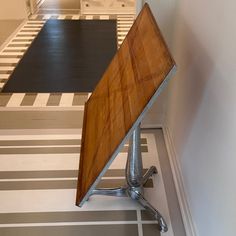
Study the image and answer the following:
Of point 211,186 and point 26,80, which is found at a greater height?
point 211,186

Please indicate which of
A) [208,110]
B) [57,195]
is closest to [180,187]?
[208,110]

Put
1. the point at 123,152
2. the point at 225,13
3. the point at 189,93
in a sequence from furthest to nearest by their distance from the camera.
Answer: the point at 123,152 → the point at 189,93 → the point at 225,13

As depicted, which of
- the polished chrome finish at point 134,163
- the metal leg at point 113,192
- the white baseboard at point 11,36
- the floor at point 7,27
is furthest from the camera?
the floor at point 7,27

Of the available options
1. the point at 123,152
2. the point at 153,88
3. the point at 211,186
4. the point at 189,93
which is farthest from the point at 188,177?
the point at 153,88

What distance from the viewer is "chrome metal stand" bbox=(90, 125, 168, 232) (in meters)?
1.45

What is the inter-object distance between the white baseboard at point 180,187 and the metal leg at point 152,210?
122mm

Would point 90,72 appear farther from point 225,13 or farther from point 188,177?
point 225,13

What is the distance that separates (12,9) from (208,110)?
14.1ft

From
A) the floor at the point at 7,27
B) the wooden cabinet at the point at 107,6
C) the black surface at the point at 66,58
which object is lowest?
the black surface at the point at 66,58

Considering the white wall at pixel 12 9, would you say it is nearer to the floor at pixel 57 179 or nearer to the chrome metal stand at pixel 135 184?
the floor at pixel 57 179

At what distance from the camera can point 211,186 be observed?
3.86 ft

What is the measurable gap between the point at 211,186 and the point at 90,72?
2120 mm

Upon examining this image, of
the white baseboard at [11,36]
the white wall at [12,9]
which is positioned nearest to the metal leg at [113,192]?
the white baseboard at [11,36]

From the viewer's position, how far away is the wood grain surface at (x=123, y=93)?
990mm
